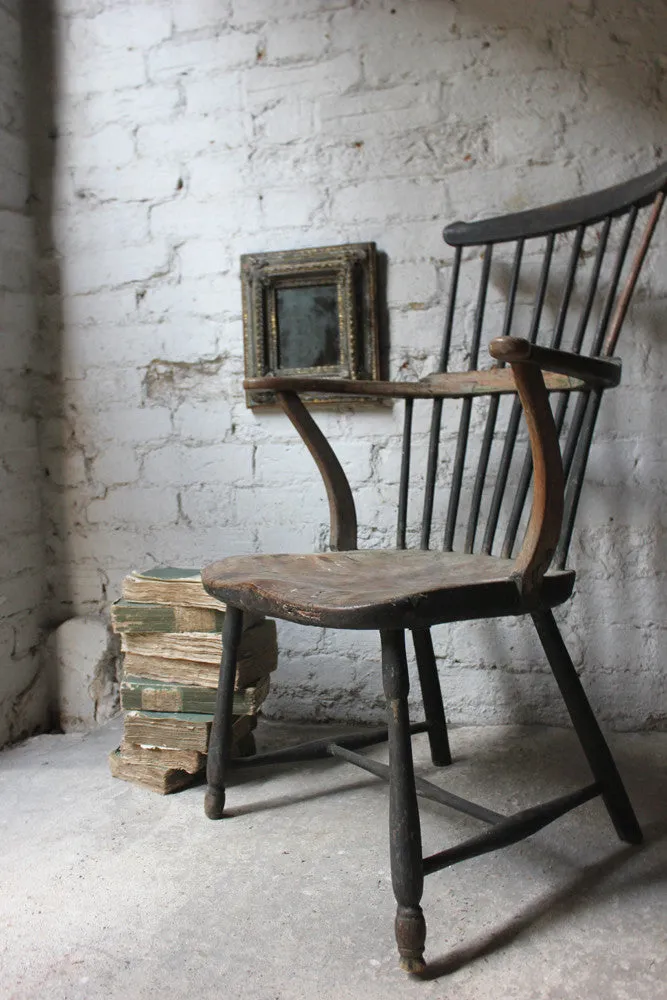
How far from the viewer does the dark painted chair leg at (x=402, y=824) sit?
1.12 meters

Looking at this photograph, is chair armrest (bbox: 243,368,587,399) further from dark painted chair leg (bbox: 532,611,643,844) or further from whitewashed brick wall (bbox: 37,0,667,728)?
dark painted chair leg (bbox: 532,611,643,844)

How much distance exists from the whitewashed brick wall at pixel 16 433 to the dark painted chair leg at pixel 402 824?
4.14 feet

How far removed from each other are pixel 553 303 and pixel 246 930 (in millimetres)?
1504

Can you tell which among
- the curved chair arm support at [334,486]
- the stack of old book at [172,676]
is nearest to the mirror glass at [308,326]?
the curved chair arm support at [334,486]

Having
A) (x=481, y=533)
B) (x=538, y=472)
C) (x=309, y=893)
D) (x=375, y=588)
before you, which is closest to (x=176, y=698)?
(x=309, y=893)

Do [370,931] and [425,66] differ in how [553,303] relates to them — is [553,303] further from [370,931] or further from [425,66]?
[370,931]

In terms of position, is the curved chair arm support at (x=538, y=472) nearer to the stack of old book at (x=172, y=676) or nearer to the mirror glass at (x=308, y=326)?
the stack of old book at (x=172, y=676)

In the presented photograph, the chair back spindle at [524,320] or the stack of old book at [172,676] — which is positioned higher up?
the chair back spindle at [524,320]

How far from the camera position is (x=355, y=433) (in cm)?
205

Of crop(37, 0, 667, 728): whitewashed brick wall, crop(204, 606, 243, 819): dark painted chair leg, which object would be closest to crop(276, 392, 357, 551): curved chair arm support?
crop(204, 606, 243, 819): dark painted chair leg

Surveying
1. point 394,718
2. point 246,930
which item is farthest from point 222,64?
point 246,930

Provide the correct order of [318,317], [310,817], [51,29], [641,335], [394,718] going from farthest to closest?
[51,29] < [318,317] < [641,335] < [310,817] < [394,718]

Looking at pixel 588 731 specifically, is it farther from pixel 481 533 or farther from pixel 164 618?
pixel 164 618

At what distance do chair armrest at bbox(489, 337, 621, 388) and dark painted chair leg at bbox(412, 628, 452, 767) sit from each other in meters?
0.68
